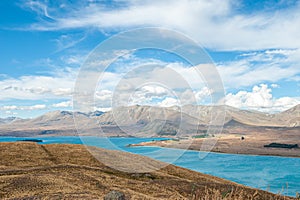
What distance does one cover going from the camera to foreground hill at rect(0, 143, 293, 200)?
15.9 metres

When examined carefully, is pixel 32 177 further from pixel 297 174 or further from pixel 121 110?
pixel 297 174

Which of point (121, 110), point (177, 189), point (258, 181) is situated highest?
point (121, 110)

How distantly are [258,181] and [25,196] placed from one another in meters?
60.1

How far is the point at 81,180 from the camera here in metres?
19.8

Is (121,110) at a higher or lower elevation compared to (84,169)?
higher

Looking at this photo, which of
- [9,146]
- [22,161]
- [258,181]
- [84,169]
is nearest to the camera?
[84,169]

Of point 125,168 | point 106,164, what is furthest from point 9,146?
point 125,168

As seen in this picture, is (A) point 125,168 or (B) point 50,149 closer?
(A) point 125,168

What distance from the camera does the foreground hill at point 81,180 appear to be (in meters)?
15.9

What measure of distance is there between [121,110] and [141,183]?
6.22 m

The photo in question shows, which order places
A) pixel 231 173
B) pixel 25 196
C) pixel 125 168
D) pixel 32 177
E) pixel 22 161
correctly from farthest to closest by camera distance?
pixel 231 173 < pixel 125 168 < pixel 22 161 < pixel 32 177 < pixel 25 196

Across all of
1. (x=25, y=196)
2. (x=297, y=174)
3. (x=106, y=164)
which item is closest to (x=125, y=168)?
(x=106, y=164)

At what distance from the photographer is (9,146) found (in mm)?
31531

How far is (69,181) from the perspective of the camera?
742 inches
